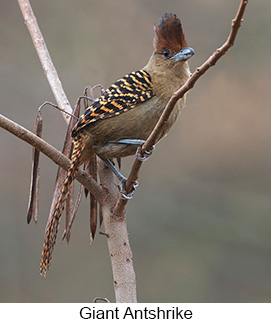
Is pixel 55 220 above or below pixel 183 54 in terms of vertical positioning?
below

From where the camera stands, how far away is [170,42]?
4.90 feet

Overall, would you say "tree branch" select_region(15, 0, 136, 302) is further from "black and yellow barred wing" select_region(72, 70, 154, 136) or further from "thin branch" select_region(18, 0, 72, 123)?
"thin branch" select_region(18, 0, 72, 123)

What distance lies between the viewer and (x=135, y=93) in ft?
4.81

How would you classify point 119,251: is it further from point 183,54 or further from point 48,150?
point 183,54

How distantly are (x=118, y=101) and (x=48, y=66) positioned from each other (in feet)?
1.16

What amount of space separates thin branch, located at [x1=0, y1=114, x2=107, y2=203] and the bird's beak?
445 mm

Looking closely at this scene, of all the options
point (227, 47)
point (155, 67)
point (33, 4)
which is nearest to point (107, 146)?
point (155, 67)

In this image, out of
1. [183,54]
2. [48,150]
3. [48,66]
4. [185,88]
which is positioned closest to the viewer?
[185,88]

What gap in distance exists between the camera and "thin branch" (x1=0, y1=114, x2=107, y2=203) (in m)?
1.21

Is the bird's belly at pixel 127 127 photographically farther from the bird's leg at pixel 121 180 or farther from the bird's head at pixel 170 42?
the bird's head at pixel 170 42

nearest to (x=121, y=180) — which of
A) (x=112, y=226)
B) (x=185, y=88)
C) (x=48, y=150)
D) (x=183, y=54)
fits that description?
(x=112, y=226)

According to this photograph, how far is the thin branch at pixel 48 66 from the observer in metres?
1.64

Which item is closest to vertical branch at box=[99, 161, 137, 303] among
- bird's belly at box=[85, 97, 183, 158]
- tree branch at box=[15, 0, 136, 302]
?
tree branch at box=[15, 0, 136, 302]
